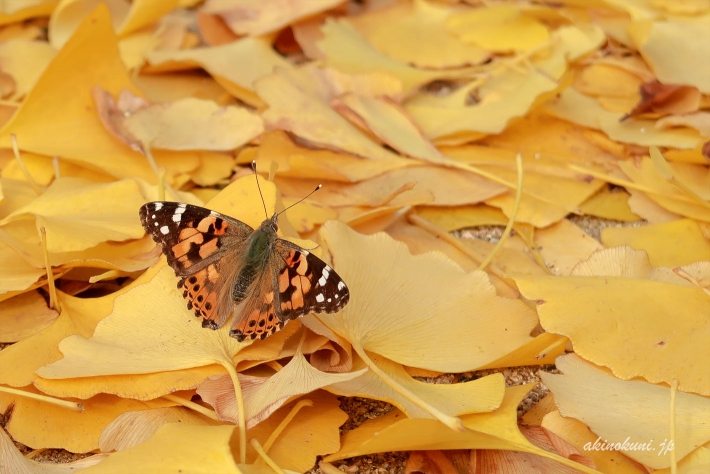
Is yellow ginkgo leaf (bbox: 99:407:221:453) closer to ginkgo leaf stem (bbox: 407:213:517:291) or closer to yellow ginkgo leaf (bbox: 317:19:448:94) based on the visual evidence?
ginkgo leaf stem (bbox: 407:213:517:291)

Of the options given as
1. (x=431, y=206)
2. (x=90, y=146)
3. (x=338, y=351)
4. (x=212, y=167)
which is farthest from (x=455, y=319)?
(x=90, y=146)

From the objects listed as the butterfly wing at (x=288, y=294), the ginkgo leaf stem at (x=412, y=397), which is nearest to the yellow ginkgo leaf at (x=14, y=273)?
the butterfly wing at (x=288, y=294)

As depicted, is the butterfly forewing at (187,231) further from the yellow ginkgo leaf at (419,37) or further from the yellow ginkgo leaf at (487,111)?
the yellow ginkgo leaf at (419,37)

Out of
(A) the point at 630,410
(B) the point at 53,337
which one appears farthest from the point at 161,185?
(A) the point at 630,410

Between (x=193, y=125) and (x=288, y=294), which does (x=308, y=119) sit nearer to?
(x=193, y=125)

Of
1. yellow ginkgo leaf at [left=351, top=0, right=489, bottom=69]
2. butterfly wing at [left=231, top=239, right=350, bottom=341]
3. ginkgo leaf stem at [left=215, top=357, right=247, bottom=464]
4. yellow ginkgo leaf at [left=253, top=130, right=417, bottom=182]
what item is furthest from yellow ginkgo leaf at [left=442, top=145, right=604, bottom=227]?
ginkgo leaf stem at [left=215, top=357, right=247, bottom=464]
